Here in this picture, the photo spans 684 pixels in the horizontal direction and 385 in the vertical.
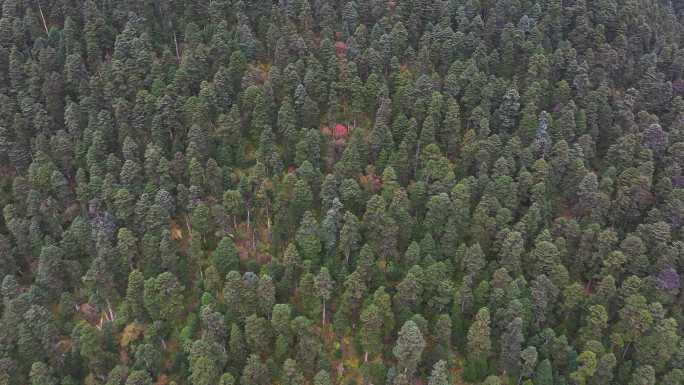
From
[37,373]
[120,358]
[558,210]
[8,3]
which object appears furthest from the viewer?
[8,3]

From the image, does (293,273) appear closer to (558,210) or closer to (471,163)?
(471,163)

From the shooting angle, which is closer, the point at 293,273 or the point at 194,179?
the point at 293,273

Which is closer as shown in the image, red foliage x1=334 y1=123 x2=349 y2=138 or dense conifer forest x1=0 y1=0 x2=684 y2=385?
dense conifer forest x1=0 y1=0 x2=684 y2=385

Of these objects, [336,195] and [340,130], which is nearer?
[336,195]

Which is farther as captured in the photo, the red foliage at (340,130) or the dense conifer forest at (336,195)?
the red foliage at (340,130)

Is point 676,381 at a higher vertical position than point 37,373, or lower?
lower

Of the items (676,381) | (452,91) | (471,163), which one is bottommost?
(676,381)

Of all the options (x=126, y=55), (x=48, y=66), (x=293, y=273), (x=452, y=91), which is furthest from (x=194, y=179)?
(x=452, y=91)

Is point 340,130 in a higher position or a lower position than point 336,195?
higher
